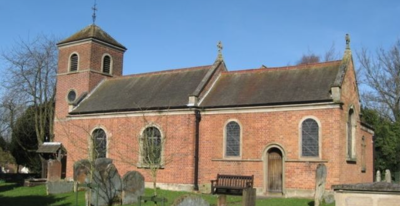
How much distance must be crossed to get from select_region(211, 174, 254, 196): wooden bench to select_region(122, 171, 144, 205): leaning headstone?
498cm

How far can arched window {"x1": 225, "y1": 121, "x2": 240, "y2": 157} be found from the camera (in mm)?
24422

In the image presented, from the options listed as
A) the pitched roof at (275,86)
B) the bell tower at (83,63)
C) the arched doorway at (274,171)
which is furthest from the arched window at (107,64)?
the arched doorway at (274,171)

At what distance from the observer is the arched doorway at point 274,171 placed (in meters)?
23.0

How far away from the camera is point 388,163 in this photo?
109 ft

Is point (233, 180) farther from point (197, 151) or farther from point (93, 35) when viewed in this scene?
point (93, 35)

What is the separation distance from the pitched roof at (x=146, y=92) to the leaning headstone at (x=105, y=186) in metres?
8.11

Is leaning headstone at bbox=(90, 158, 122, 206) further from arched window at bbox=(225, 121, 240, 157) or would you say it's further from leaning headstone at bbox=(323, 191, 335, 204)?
leaning headstone at bbox=(323, 191, 335, 204)

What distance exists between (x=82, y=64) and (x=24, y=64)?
7.44 m

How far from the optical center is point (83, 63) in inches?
1312

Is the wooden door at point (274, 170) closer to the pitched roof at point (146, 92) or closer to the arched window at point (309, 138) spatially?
the arched window at point (309, 138)

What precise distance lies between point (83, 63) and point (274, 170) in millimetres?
17543

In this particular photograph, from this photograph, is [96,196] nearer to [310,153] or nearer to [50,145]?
[310,153]

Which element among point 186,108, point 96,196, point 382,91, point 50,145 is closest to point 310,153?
point 186,108

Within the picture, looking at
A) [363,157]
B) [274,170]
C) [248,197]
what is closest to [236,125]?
[274,170]
